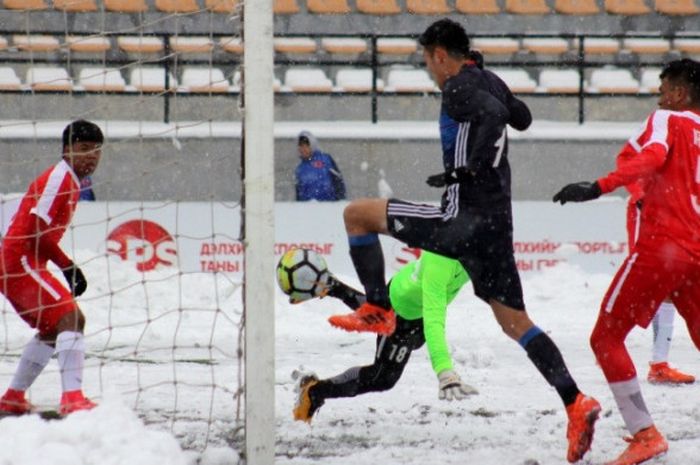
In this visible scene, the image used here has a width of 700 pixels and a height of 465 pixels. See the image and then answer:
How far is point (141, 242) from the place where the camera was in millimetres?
12344

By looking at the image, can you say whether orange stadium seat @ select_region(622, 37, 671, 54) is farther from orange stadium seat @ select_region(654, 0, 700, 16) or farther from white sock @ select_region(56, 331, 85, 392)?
white sock @ select_region(56, 331, 85, 392)

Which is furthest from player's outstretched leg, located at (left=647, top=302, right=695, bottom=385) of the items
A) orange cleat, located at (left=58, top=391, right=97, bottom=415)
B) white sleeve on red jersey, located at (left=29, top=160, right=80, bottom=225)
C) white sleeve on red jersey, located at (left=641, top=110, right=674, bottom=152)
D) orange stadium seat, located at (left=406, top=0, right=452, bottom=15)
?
orange stadium seat, located at (left=406, top=0, right=452, bottom=15)

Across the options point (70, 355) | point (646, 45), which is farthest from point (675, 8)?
point (70, 355)

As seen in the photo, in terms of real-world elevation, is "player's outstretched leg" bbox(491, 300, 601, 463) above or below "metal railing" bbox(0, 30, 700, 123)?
below

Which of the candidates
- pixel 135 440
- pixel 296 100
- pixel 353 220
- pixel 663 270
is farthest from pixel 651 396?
pixel 296 100

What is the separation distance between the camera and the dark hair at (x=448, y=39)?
5645 mm

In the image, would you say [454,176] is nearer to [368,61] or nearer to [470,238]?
[470,238]

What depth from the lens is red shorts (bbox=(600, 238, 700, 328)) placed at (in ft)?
17.6

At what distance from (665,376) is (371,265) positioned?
3.31m

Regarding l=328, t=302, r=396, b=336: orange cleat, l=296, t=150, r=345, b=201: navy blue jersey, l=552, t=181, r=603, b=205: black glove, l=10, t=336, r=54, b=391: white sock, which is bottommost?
l=10, t=336, r=54, b=391: white sock

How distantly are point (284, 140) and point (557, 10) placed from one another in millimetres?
5569

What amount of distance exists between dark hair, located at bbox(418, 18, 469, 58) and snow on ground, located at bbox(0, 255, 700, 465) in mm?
1581

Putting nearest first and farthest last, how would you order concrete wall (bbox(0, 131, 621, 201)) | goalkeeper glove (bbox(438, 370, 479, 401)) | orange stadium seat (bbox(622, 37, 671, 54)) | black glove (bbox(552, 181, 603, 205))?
black glove (bbox(552, 181, 603, 205)), goalkeeper glove (bbox(438, 370, 479, 401)), concrete wall (bbox(0, 131, 621, 201)), orange stadium seat (bbox(622, 37, 671, 54))

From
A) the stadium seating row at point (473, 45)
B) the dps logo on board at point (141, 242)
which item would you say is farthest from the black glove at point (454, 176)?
the stadium seating row at point (473, 45)
